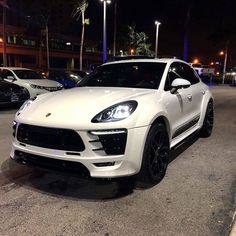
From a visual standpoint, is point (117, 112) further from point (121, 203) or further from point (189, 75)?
point (189, 75)

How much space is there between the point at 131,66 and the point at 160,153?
1.66 m

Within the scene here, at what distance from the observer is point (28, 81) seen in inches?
453

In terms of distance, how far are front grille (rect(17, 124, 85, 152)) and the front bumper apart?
44 millimetres

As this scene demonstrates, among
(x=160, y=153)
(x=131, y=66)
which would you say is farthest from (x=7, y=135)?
(x=160, y=153)

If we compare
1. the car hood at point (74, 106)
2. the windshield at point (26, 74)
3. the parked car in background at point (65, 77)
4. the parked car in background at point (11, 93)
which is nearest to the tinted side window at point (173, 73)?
the car hood at point (74, 106)

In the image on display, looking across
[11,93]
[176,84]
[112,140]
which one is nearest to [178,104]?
[176,84]

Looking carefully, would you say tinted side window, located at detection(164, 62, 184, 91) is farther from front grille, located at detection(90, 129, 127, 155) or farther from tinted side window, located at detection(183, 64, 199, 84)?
front grille, located at detection(90, 129, 127, 155)

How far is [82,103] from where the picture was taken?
3.57 metres

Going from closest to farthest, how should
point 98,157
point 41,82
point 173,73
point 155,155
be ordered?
point 98,157
point 155,155
point 173,73
point 41,82

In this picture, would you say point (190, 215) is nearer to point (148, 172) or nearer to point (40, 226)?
point (148, 172)

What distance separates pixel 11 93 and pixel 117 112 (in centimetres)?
784

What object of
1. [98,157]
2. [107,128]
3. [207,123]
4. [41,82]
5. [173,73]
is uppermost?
[173,73]

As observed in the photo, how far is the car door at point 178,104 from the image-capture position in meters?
4.17

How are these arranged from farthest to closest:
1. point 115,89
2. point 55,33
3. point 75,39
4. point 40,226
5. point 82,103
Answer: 1. point 75,39
2. point 55,33
3. point 115,89
4. point 82,103
5. point 40,226
